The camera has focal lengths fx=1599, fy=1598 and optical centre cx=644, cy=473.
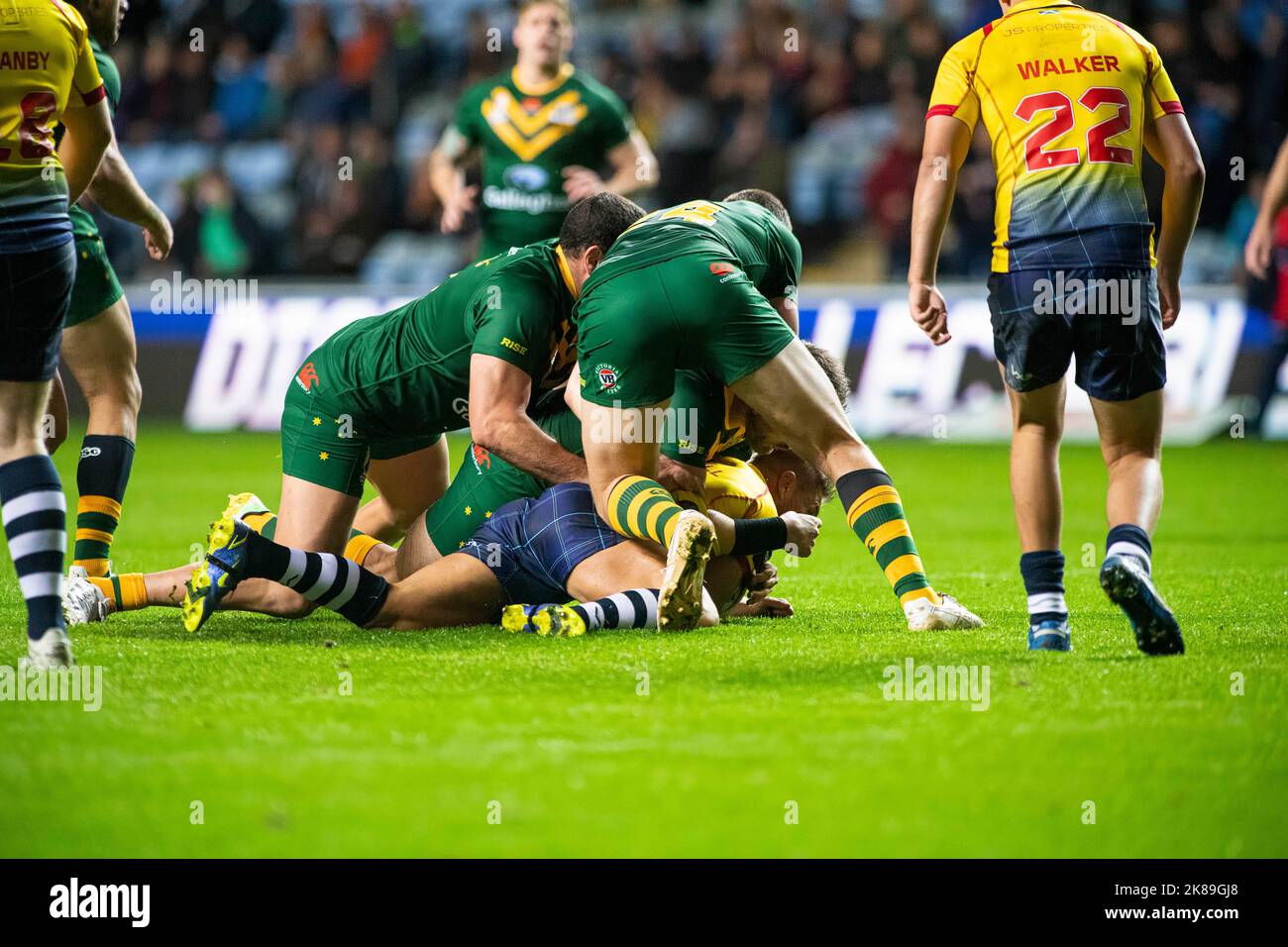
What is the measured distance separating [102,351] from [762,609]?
2700 millimetres

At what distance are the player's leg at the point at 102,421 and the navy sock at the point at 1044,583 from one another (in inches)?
135

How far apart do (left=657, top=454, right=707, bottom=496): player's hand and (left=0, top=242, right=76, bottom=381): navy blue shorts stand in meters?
1.99

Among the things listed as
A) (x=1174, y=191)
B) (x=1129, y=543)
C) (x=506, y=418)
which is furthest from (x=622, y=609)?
(x=1174, y=191)

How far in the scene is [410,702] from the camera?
404 centimetres

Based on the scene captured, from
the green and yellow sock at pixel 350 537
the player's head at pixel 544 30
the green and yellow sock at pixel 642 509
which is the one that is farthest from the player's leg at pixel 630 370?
the player's head at pixel 544 30

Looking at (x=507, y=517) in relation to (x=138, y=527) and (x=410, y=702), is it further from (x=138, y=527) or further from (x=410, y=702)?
(x=138, y=527)

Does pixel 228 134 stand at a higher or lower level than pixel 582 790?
higher

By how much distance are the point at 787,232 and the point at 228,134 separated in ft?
42.7

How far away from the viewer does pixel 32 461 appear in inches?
170

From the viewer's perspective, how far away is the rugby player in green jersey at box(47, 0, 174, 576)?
6.04 m

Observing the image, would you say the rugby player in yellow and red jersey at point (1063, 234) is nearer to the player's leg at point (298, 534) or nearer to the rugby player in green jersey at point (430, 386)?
the rugby player in green jersey at point (430, 386)

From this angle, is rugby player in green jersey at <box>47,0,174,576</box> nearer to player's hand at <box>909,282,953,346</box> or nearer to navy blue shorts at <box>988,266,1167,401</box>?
player's hand at <box>909,282,953,346</box>

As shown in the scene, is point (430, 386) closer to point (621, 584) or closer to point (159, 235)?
point (621, 584)

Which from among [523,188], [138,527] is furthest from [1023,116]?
[138,527]
